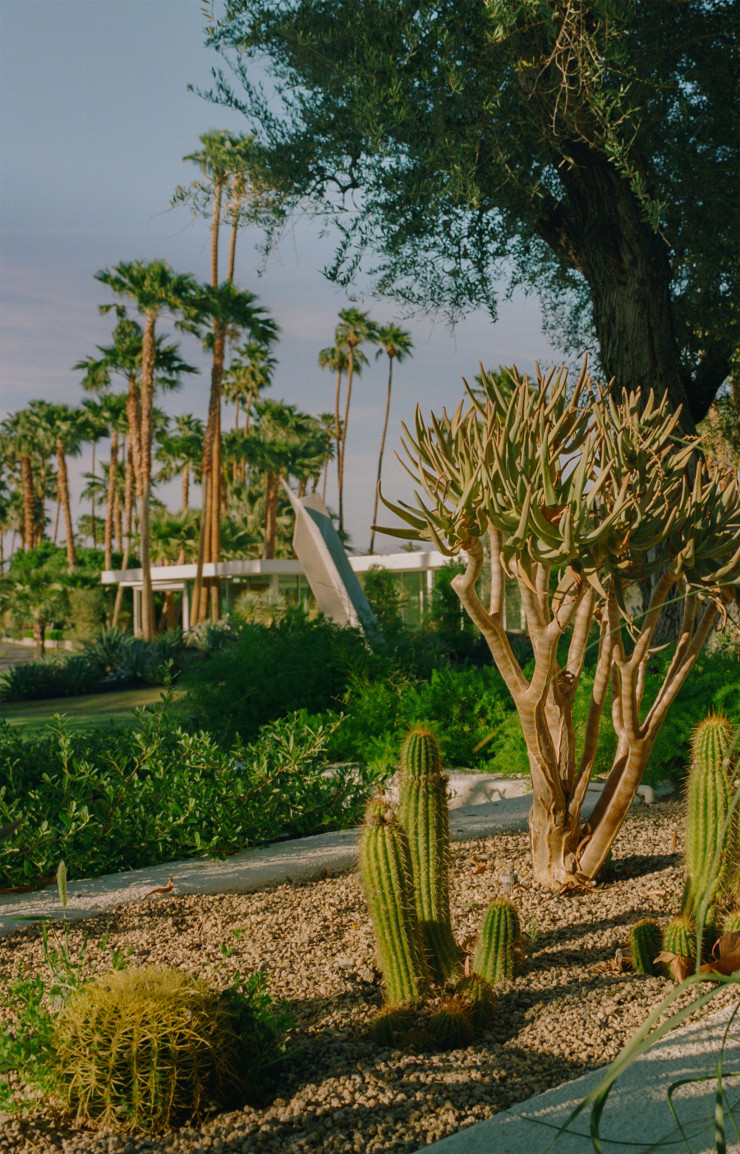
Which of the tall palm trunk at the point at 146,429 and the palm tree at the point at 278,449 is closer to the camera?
the tall palm trunk at the point at 146,429

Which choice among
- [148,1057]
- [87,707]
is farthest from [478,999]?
[87,707]

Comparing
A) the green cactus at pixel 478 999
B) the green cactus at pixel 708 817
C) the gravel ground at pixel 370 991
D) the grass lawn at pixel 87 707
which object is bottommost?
the grass lawn at pixel 87 707

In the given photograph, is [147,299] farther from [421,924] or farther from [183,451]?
[421,924]

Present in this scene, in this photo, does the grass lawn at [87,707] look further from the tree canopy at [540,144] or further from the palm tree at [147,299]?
the palm tree at [147,299]

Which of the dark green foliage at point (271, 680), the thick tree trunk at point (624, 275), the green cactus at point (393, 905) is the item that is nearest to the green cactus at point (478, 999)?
the green cactus at point (393, 905)

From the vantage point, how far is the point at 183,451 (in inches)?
1881

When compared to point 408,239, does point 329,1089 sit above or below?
below

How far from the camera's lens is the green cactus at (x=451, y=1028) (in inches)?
95.3

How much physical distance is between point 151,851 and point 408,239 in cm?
652

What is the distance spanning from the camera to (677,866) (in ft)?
13.2

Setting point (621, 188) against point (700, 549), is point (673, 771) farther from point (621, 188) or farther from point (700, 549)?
point (621, 188)

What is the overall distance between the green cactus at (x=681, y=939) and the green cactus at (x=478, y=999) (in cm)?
57

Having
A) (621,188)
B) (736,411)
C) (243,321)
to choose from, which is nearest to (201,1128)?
(621,188)

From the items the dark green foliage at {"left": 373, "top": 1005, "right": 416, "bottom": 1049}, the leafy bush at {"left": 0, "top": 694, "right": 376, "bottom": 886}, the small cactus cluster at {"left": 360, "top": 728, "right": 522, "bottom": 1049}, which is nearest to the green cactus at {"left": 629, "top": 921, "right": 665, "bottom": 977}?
the small cactus cluster at {"left": 360, "top": 728, "right": 522, "bottom": 1049}
